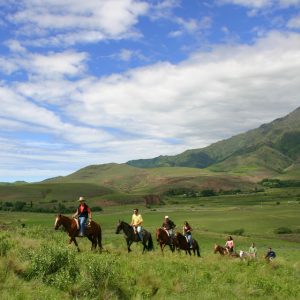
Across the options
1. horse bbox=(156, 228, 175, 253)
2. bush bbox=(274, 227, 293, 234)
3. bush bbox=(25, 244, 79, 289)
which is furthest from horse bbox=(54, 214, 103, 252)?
bush bbox=(274, 227, 293, 234)

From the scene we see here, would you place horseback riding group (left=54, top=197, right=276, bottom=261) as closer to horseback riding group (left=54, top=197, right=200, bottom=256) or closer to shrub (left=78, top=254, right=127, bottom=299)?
horseback riding group (left=54, top=197, right=200, bottom=256)

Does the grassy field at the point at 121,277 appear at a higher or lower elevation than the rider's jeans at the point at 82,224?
lower

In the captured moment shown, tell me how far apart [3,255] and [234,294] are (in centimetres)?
928

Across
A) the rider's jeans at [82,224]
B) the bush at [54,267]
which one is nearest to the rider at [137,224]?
the rider's jeans at [82,224]

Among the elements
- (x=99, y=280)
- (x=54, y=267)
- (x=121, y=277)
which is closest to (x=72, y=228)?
(x=54, y=267)

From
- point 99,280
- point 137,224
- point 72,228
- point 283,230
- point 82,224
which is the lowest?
point 283,230

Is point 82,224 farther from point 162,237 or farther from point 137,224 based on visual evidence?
point 162,237

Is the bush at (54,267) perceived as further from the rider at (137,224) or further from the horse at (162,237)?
the horse at (162,237)

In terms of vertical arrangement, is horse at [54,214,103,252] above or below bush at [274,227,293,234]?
above

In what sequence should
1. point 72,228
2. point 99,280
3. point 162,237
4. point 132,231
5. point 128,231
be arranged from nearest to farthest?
point 99,280 < point 72,228 < point 128,231 < point 132,231 < point 162,237

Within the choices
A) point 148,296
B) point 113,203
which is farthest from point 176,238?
point 113,203

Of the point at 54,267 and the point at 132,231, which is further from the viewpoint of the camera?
the point at 132,231

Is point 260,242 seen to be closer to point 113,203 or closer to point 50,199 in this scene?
point 113,203

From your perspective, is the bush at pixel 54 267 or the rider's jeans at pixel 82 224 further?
the rider's jeans at pixel 82 224
